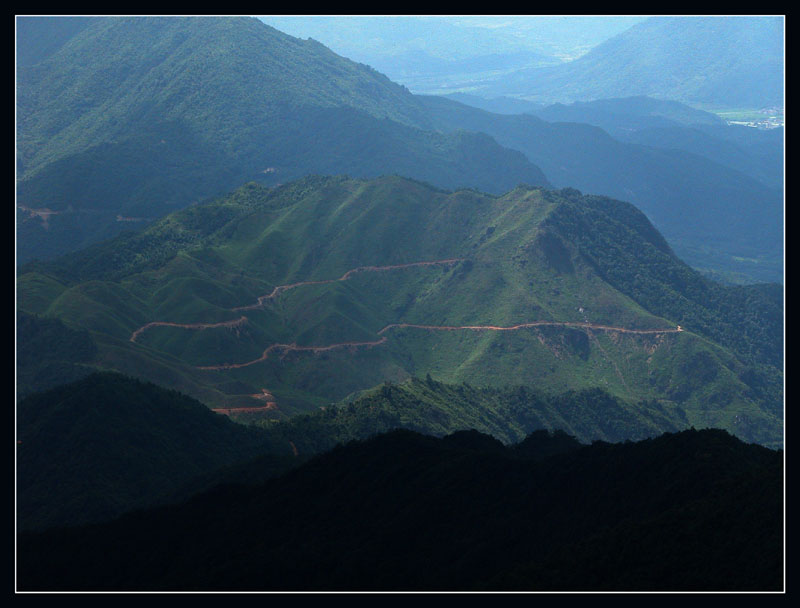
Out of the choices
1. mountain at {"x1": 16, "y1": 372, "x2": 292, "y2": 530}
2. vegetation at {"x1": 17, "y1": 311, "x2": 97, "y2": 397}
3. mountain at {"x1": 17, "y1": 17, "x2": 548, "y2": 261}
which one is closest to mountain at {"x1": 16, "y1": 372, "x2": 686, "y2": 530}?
mountain at {"x1": 16, "y1": 372, "x2": 292, "y2": 530}

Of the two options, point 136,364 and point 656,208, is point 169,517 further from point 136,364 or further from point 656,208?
point 656,208

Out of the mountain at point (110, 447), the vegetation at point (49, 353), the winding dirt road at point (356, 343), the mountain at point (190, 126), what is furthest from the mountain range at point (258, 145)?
the mountain at point (110, 447)

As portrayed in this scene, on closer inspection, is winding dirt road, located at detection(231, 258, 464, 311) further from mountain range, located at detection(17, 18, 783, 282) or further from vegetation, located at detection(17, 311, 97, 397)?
mountain range, located at detection(17, 18, 783, 282)

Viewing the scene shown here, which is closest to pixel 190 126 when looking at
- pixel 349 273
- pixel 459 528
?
pixel 349 273

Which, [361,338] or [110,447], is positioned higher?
[361,338]

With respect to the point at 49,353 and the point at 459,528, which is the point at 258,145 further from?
the point at 459,528
